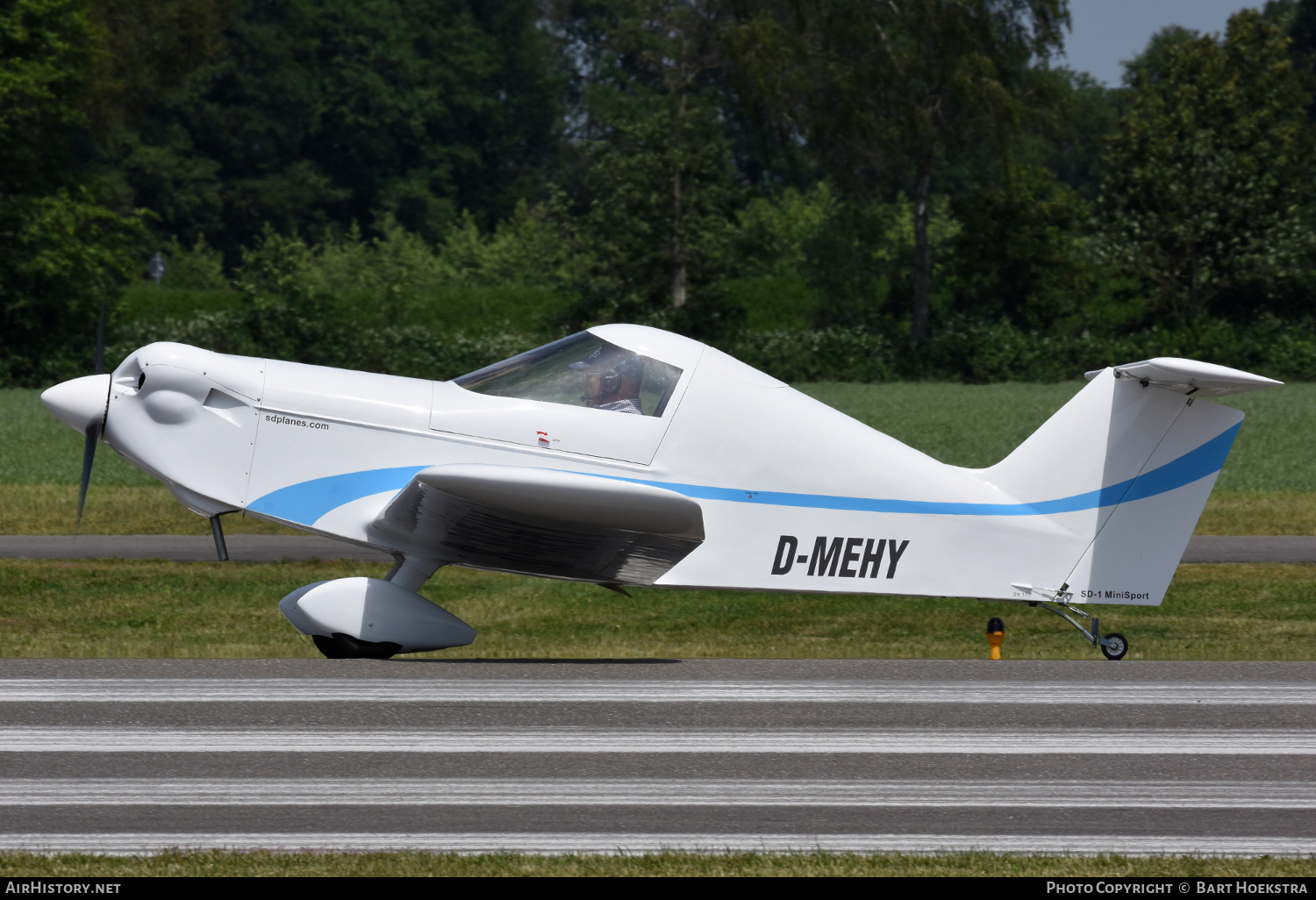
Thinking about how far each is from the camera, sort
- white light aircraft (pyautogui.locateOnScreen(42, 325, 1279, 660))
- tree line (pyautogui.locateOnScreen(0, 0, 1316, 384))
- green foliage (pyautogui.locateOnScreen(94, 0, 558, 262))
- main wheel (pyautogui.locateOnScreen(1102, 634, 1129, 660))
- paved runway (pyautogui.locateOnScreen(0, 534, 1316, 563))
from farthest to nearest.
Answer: green foliage (pyautogui.locateOnScreen(94, 0, 558, 262)), tree line (pyautogui.locateOnScreen(0, 0, 1316, 384)), paved runway (pyautogui.locateOnScreen(0, 534, 1316, 563)), main wheel (pyautogui.locateOnScreen(1102, 634, 1129, 660)), white light aircraft (pyautogui.locateOnScreen(42, 325, 1279, 660))

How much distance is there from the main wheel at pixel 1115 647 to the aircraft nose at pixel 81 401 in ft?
20.8

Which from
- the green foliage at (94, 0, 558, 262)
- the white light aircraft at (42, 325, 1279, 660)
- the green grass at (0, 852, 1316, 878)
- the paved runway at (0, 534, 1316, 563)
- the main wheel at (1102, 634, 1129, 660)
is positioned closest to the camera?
the green grass at (0, 852, 1316, 878)

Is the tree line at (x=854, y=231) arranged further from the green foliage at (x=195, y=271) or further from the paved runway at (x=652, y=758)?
the paved runway at (x=652, y=758)

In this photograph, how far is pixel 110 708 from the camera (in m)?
6.94

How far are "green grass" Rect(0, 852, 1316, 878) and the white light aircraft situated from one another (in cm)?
335

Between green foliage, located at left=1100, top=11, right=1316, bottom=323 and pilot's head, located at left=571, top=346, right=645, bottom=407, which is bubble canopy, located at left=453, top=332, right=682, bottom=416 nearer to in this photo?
pilot's head, located at left=571, top=346, right=645, bottom=407

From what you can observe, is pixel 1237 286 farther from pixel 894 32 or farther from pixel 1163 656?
pixel 1163 656

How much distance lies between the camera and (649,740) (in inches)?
256

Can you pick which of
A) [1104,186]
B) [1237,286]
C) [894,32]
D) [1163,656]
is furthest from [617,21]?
[1163,656]

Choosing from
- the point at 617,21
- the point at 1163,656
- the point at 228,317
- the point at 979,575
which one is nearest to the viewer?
the point at 979,575

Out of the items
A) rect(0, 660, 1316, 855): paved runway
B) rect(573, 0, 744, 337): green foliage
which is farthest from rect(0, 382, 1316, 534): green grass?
rect(0, 660, 1316, 855): paved runway

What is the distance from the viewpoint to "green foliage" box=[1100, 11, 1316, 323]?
53969mm

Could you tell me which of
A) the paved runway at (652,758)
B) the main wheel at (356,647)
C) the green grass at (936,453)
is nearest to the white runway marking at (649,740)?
the paved runway at (652,758)

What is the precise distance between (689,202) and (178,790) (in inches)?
2023
